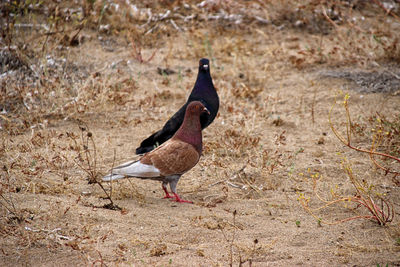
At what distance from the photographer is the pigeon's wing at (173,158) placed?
168 inches

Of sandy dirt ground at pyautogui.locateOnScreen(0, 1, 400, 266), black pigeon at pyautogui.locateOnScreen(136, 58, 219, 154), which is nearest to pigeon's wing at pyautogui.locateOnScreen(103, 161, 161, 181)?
sandy dirt ground at pyautogui.locateOnScreen(0, 1, 400, 266)

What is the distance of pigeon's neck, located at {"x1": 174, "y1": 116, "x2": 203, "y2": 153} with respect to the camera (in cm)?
444

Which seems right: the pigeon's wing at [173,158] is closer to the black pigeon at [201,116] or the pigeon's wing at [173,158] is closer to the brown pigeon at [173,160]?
the brown pigeon at [173,160]

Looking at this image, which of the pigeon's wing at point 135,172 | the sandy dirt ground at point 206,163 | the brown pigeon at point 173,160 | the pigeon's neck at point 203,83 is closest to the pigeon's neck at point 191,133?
the brown pigeon at point 173,160

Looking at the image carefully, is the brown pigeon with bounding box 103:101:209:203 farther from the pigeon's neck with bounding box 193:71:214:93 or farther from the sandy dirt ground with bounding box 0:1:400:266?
the pigeon's neck with bounding box 193:71:214:93

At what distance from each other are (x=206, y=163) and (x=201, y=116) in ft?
1.72

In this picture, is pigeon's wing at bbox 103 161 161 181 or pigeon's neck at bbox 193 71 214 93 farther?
pigeon's neck at bbox 193 71 214 93

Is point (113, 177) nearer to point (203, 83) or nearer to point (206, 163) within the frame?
point (206, 163)

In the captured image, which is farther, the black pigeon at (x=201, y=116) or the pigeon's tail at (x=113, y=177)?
the black pigeon at (x=201, y=116)

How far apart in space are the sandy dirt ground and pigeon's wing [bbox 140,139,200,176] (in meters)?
0.32

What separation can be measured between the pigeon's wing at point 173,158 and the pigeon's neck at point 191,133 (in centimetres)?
6

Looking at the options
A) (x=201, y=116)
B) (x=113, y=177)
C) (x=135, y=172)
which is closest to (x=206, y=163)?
(x=201, y=116)

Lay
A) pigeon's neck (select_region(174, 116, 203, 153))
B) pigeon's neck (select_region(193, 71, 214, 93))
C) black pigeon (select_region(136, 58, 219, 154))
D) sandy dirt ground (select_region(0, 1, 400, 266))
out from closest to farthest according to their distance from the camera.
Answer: sandy dirt ground (select_region(0, 1, 400, 266)) < pigeon's neck (select_region(174, 116, 203, 153)) < black pigeon (select_region(136, 58, 219, 154)) < pigeon's neck (select_region(193, 71, 214, 93))

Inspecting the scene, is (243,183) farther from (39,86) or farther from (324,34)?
(324,34)
